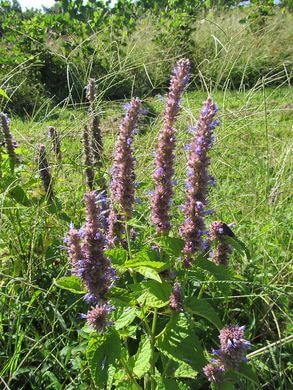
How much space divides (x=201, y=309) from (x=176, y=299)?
3.1 inches

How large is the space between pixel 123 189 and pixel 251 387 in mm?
880

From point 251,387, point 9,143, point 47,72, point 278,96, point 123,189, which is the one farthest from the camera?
point 47,72

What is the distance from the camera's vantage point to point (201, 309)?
4.22 feet

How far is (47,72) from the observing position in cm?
755

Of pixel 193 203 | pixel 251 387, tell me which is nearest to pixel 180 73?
pixel 193 203

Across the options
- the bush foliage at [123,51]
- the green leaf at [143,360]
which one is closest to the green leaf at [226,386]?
the green leaf at [143,360]

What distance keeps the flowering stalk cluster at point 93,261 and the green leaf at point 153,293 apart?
97mm

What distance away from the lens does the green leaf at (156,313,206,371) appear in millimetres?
1228

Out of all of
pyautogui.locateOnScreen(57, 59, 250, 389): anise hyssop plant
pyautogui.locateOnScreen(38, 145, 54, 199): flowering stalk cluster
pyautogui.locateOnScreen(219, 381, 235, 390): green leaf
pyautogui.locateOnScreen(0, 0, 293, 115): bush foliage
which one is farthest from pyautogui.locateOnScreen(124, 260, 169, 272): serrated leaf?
pyautogui.locateOnScreen(0, 0, 293, 115): bush foliage

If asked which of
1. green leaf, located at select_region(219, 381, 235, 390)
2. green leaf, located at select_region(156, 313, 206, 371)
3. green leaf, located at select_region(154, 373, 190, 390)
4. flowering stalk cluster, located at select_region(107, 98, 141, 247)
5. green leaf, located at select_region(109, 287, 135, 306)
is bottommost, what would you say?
green leaf, located at select_region(219, 381, 235, 390)

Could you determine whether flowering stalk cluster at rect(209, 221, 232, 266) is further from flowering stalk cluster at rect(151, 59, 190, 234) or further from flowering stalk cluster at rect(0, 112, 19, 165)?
flowering stalk cluster at rect(0, 112, 19, 165)

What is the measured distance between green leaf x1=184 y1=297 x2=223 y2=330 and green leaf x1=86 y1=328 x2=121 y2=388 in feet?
0.77

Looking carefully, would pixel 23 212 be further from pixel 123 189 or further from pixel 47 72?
pixel 47 72

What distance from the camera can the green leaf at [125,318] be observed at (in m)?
1.21
